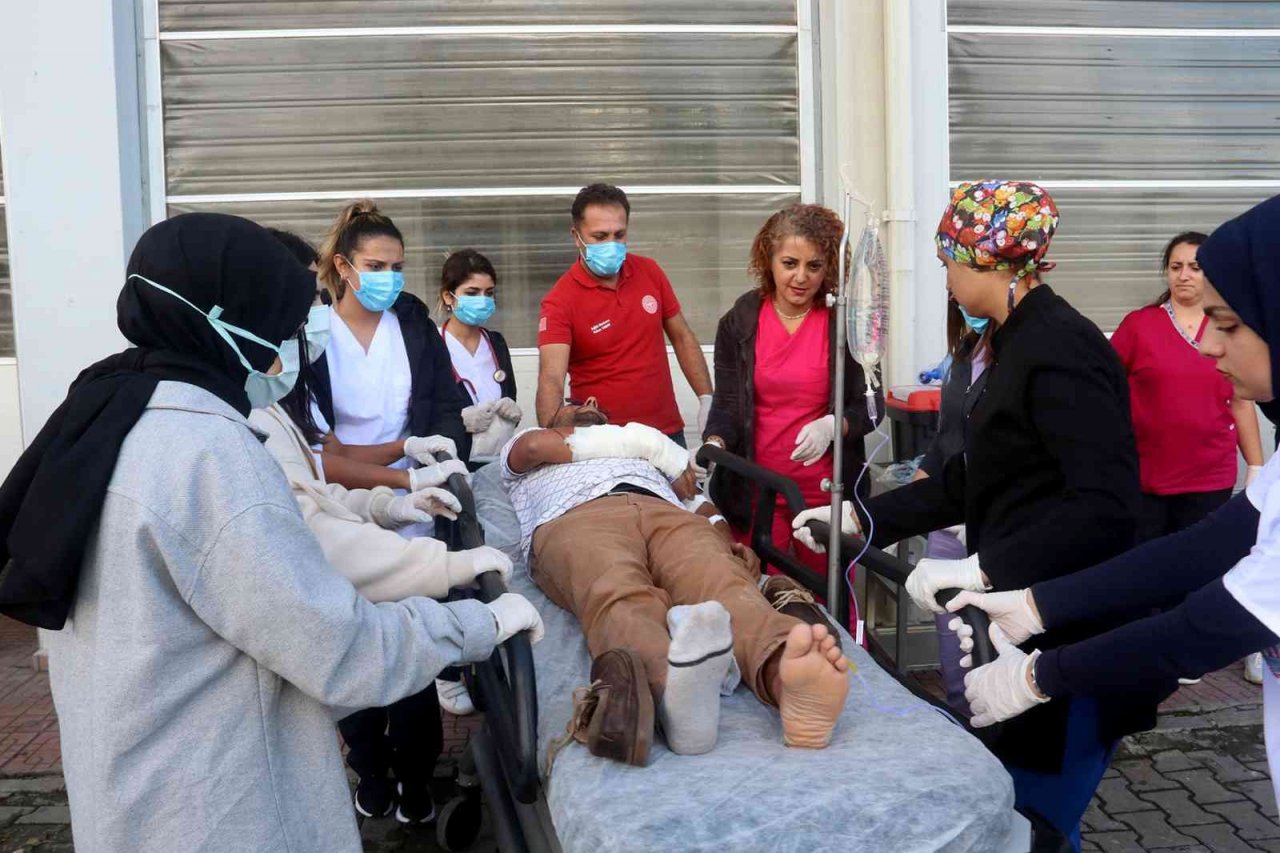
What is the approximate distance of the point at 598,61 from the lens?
19.5 ft

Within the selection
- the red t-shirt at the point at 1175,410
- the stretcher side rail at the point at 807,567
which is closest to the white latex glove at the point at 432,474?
the stretcher side rail at the point at 807,567

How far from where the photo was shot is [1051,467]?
2299mm

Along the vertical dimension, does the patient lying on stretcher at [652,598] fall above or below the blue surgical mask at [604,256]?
below

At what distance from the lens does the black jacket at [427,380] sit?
353 cm

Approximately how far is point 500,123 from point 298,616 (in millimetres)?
4709

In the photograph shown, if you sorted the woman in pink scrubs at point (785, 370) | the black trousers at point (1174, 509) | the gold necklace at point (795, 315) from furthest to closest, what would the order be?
the black trousers at point (1174, 509) < the gold necklace at point (795, 315) < the woman in pink scrubs at point (785, 370)

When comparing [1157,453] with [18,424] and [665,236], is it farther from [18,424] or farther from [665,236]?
[18,424]

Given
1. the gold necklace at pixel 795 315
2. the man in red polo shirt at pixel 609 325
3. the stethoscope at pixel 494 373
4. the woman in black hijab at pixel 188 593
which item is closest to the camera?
the woman in black hijab at pixel 188 593

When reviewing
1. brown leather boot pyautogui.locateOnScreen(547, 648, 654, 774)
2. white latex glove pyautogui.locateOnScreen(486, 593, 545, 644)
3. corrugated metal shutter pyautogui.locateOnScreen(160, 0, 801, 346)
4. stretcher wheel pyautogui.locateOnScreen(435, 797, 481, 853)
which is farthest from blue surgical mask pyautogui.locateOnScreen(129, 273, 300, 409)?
corrugated metal shutter pyautogui.locateOnScreen(160, 0, 801, 346)

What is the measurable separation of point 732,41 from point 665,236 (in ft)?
3.66

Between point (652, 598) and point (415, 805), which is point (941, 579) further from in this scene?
point (415, 805)

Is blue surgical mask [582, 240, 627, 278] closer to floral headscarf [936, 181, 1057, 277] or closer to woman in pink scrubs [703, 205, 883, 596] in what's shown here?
woman in pink scrubs [703, 205, 883, 596]

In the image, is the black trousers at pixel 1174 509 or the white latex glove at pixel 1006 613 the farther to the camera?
the black trousers at pixel 1174 509

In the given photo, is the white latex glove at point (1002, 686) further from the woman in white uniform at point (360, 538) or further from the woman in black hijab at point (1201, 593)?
the woman in white uniform at point (360, 538)
